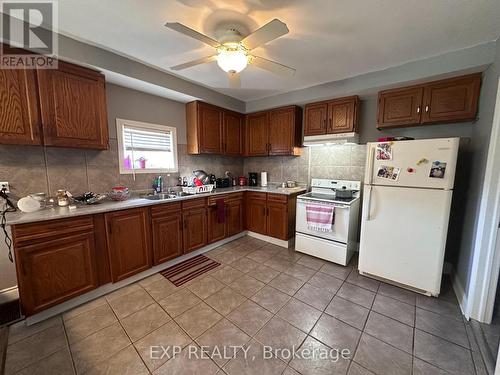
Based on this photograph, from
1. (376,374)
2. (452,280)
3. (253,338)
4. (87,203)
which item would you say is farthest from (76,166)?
(452,280)

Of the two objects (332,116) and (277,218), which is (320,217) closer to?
(277,218)

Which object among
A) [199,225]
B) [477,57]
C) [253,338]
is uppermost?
Answer: [477,57]

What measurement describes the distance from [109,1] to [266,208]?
2.91 meters

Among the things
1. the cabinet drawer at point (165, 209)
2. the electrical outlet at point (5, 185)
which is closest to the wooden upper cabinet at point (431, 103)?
the cabinet drawer at point (165, 209)

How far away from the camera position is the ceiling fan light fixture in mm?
1684

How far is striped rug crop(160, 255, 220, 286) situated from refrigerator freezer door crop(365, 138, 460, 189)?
2319mm

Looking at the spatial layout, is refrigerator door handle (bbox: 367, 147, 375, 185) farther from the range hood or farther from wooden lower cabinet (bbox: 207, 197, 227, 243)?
wooden lower cabinet (bbox: 207, 197, 227, 243)

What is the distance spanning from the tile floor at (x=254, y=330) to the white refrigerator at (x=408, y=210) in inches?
9.7

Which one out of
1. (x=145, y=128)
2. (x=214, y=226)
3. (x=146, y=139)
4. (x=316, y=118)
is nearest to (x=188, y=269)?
(x=214, y=226)

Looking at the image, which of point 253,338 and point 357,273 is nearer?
point 253,338

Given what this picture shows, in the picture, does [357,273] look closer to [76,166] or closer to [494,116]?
[494,116]

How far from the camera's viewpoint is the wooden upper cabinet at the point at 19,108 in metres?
1.67

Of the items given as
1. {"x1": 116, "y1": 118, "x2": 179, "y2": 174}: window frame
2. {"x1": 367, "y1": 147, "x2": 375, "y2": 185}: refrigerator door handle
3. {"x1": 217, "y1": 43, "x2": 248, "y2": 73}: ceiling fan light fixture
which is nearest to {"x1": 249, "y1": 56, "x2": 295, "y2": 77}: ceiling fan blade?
{"x1": 217, "y1": 43, "x2": 248, "y2": 73}: ceiling fan light fixture

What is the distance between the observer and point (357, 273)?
251 cm
